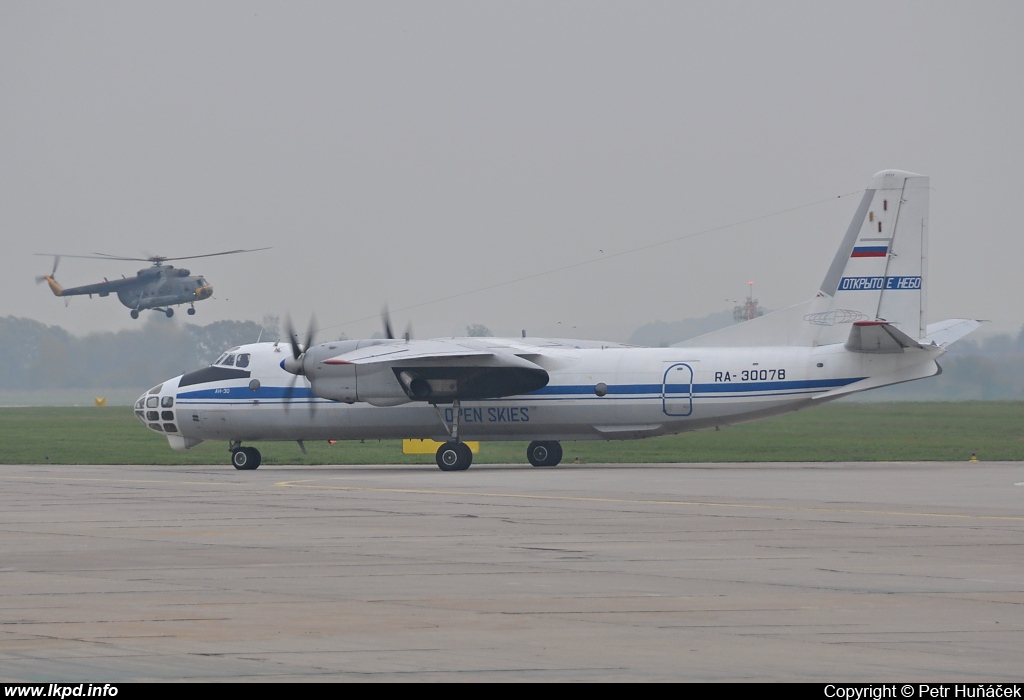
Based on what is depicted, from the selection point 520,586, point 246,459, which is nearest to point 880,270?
point 246,459

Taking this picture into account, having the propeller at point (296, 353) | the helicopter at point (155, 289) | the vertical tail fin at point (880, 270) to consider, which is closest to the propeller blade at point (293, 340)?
the propeller at point (296, 353)

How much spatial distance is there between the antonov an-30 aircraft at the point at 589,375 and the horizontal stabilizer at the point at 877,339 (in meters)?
0.04

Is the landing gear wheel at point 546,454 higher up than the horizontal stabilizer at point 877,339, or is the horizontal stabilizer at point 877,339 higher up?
the horizontal stabilizer at point 877,339

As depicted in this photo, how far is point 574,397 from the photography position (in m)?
34.7

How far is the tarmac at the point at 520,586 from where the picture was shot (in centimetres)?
922

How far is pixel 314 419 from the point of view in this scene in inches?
1444

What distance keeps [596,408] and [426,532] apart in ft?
53.2

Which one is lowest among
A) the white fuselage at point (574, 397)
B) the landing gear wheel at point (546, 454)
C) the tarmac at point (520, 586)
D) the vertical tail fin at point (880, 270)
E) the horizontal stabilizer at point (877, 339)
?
the tarmac at point (520, 586)

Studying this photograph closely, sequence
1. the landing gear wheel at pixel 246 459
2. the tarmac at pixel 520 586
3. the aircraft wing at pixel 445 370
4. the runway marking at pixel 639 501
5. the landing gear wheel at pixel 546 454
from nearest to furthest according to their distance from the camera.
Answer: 1. the tarmac at pixel 520 586
2. the runway marking at pixel 639 501
3. the aircraft wing at pixel 445 370
4. the landing gear wheel at pixel 246 459
5. the landing gear wheel at pixel 546 454

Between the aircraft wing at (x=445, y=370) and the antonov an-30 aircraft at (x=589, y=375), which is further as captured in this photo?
the aircraft wing at (x=445, y=370)

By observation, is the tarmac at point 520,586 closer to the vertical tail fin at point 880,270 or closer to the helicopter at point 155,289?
the vertical tail fin at point 880,270
